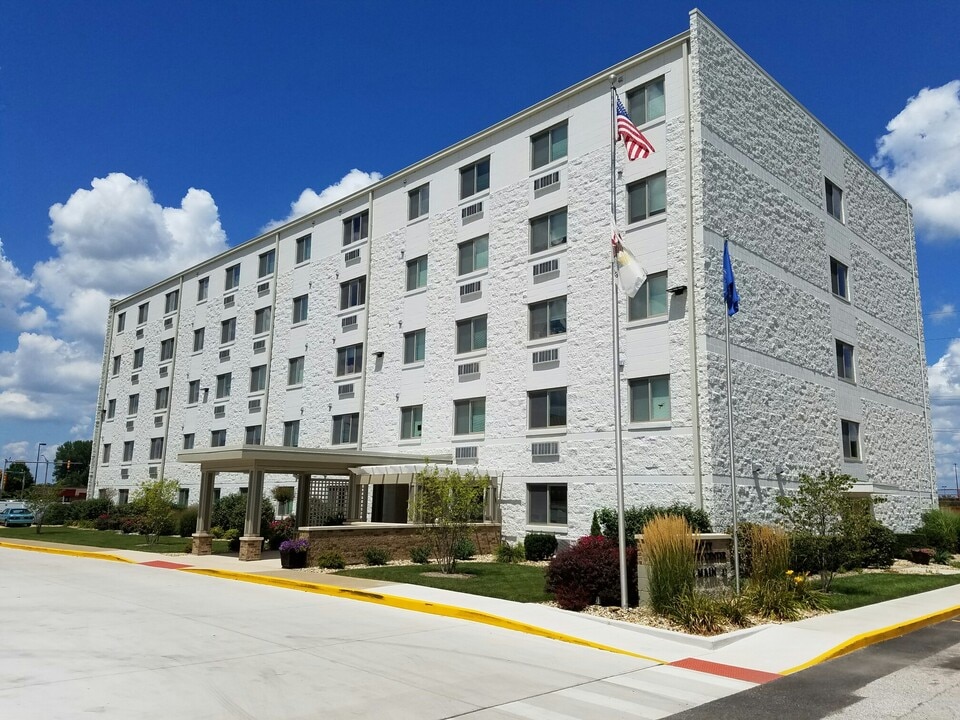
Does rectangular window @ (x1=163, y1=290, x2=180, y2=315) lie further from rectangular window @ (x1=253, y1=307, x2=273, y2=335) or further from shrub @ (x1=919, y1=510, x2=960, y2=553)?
shrub @ (x1=919, y1=510, x2=960, y2=553)

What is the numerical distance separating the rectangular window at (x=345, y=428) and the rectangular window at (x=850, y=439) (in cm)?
1880

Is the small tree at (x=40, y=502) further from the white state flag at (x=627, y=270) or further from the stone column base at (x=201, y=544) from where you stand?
the white state flag at (x=627, y=270)

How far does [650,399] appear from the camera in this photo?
22609 mm

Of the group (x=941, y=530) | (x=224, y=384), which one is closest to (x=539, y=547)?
(x=941, y=530)

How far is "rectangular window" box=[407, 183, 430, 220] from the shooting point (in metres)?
32.0

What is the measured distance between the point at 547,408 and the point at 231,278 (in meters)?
24.8

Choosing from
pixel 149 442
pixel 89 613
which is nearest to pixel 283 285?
pixel 149 442

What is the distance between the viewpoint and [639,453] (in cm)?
2241

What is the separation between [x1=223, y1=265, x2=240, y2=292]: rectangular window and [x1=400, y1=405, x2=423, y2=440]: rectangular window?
55.0 feet

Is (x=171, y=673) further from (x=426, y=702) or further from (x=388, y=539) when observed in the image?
(x=388, y=539)

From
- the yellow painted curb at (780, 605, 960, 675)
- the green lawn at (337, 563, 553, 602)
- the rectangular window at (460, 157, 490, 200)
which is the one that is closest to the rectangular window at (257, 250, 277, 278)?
the rectangular window at (460, 157, 490, 200)

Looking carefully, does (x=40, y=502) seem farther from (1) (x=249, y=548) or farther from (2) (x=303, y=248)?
(1) (x=249, y=548)

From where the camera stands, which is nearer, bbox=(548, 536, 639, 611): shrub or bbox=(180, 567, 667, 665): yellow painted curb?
bbox=(180, 567, 667, 665): yellow painted curb

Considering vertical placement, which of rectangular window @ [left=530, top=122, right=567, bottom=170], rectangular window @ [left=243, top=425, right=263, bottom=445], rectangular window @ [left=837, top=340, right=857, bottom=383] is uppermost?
rectangular window @ [left=530, top=122, right=567, bottom=170]
